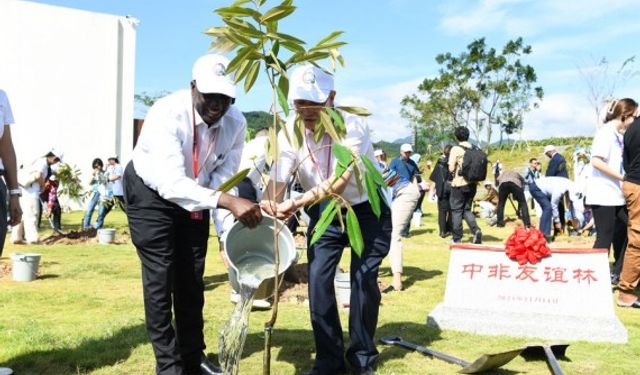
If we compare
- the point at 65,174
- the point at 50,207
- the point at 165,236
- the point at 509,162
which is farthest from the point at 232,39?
the point at 509,162

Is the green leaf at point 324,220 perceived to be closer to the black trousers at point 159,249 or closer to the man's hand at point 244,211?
the man's hand at point 244,211

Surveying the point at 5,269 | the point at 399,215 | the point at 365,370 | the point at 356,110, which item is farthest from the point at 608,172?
the point at 5,269

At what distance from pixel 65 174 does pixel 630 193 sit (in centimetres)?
1278

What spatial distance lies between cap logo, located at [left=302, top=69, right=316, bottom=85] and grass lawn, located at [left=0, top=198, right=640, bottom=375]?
1.79 m

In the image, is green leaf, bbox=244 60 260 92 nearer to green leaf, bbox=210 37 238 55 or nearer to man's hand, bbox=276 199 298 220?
green leaf, bbox=210 37 238 55

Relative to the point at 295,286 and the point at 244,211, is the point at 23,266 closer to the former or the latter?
the point at 295,286

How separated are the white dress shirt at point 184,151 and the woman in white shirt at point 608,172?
4.13 metres

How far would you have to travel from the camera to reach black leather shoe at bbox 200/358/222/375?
378 cm

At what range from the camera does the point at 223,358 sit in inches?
131

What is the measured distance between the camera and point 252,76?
8.56ft

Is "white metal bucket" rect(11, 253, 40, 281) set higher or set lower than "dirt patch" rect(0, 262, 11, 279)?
higher

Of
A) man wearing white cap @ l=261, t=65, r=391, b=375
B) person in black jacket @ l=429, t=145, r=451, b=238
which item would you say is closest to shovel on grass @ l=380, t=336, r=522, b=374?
man wearing white cap @ l=261, t=65, r=391, b=375

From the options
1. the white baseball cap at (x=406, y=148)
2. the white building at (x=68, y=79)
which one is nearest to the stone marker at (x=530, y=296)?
the white baseball cap at (x=406, y=148)

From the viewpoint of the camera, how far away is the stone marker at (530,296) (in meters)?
4.83
